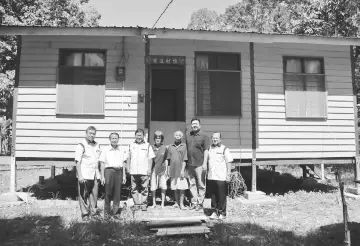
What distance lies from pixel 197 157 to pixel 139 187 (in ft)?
4.38

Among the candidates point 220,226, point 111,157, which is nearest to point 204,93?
point 111,157

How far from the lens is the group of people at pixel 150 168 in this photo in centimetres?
558

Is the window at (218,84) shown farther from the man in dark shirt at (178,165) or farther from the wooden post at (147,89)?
the man in dark shirt at (178,165)

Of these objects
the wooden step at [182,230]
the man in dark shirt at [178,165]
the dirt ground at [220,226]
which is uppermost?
the man in dark shirt at [178,165]

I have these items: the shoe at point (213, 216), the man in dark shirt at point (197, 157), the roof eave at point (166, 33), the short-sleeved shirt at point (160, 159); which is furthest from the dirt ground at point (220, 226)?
the roof eave at point (166, 33)

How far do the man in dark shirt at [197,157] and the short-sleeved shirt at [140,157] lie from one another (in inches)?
31.3

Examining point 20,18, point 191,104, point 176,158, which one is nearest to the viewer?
point 176,158

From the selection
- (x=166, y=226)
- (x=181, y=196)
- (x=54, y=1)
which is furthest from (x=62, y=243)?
(x=54, y=1)

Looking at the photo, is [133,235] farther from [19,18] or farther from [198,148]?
[19,18]

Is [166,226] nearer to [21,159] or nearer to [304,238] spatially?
[304,238]

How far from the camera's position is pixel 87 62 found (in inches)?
298

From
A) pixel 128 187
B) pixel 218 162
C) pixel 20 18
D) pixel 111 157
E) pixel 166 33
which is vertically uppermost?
pixel 20 18

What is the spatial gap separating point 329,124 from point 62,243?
7.11m

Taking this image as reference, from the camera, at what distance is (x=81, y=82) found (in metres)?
7.50
